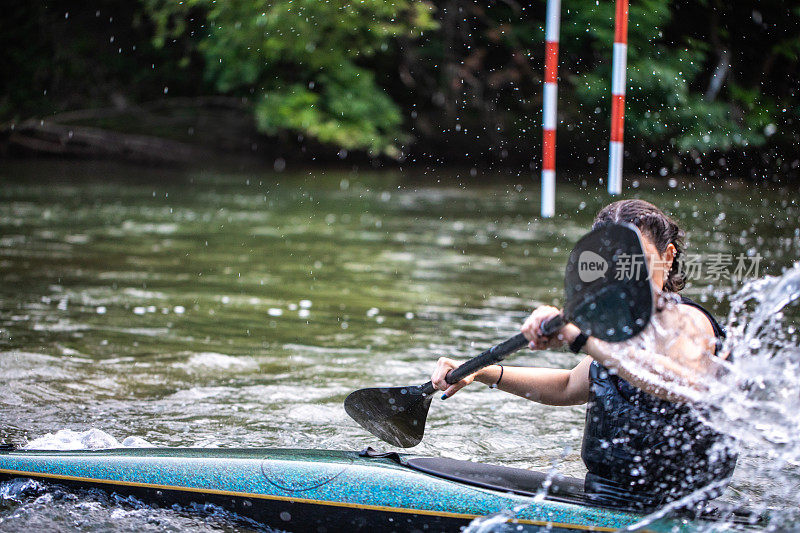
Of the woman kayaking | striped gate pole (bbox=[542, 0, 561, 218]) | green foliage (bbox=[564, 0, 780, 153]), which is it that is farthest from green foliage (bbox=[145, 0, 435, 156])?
the woman kayaking

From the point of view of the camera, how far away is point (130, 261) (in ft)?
23.7

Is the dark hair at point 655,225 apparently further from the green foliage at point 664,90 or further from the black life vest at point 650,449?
the green foliage at point 664,90

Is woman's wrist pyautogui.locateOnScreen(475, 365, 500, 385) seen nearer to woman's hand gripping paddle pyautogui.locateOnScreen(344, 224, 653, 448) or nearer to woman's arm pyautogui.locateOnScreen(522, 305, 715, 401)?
woman's hand gripping paddle pyautogui.locateOnScreen(344, 224, 653, 448)

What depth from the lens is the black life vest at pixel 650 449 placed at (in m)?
2.13

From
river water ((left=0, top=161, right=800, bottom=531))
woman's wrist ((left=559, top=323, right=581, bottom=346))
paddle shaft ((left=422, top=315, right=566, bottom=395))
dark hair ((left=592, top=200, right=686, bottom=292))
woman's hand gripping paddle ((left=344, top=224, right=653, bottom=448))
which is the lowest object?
river water ((left=0, top=161, right=800, bottom=531))

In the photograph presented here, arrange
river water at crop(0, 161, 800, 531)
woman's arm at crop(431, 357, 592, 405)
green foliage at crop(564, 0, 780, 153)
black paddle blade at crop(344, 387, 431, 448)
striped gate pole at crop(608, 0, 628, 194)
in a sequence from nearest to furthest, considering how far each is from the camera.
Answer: woman's arm at crop(431, 357, 592, 405) → black paddle blade at crop(344, 387, 431, 448) → river water at crop(0, 161, 800, 531) → striped gate pole at crop(608, 0, 628, 194) → green foliage at crop(564, 0, 780, 153)

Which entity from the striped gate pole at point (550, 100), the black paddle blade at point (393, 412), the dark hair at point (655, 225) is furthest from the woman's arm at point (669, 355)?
the striped gate pole at point (550, 100)

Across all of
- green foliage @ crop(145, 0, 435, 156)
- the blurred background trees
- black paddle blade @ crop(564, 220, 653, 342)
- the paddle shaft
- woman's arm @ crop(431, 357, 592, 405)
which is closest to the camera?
black paddle blade @ crop(564, 220, 653, 342)

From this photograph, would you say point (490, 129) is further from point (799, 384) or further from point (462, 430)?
point (799, 384)

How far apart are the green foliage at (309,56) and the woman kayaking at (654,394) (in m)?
13.6

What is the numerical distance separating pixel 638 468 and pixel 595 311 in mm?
432

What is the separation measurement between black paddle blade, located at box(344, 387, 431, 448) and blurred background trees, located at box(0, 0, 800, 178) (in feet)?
38.1

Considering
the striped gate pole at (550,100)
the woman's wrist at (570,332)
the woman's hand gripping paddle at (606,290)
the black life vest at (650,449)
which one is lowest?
the black life vest at (650,449)

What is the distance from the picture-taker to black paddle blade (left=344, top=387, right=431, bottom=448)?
2812mm
